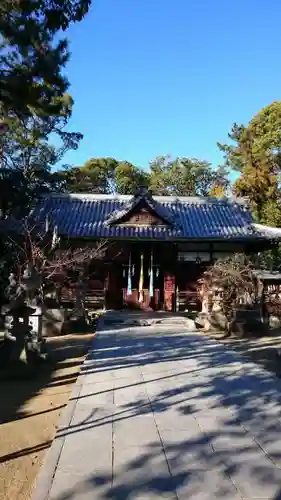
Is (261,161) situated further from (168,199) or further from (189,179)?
(189,179)

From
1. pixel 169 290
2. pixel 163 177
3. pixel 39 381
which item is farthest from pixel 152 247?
pixel 163 177

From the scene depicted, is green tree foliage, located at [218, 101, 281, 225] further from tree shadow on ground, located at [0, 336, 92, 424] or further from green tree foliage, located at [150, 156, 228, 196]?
tree shadow on ground, located at [0, 336, 92, 424]

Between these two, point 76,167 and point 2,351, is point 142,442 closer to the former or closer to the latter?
point 2,351

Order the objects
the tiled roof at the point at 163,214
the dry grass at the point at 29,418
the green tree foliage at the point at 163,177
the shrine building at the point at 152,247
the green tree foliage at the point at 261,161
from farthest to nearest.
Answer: the green tree foliage at the point at 163,177
the green tree foliage at the point at 261,161
the tiled roof at the point at 163,214
the shrine building at the point at 152,247
the dry grass at the point at 29,418

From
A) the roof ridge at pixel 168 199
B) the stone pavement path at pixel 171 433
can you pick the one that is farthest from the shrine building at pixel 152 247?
the stone pavement path at pixel 171 433

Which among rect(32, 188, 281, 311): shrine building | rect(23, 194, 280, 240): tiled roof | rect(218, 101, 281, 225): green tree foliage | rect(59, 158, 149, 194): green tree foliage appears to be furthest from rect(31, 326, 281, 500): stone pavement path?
rect(59, 158, 149, 194): green tree foliage

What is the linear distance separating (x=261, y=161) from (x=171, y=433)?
2785cm

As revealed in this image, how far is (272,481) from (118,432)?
72.8 inches

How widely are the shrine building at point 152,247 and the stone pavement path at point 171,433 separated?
10.8 metres

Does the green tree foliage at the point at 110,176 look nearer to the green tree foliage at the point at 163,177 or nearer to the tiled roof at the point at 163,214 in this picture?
the green tree foliage at the point at 163,177

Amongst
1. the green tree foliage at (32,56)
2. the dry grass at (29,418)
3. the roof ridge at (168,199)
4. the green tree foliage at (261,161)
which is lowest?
the dry grass at (29,418)

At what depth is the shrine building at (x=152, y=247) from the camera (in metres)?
19.9

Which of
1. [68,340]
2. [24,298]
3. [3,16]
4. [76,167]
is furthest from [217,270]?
[76,167]

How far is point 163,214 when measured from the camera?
21.1 metres
